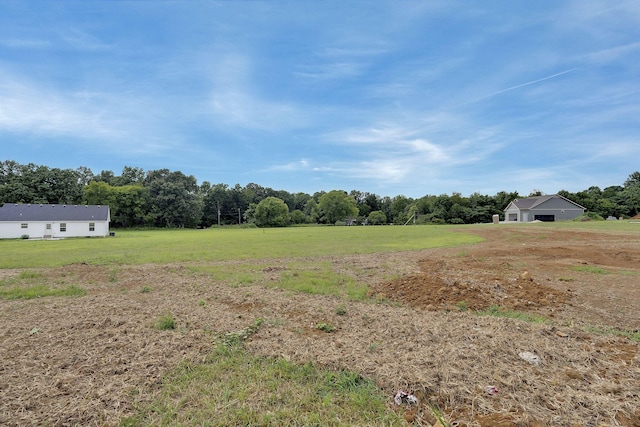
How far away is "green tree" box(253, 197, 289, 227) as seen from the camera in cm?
8394

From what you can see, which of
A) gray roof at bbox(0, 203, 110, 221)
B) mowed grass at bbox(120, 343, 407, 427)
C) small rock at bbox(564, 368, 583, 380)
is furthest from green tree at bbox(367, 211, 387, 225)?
mowed grass at bbox(120, 343, 407, 427)

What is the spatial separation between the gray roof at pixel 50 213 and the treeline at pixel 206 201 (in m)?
18.4

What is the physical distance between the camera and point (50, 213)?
4625 cm

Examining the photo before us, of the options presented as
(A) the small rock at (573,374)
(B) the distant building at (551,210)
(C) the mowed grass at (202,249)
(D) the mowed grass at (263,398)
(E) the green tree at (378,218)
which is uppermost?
(B) the distant building at (551,210)

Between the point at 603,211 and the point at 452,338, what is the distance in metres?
81.0

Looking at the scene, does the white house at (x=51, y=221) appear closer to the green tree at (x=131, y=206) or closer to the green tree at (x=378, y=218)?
the green tree at (x=131, y=206)

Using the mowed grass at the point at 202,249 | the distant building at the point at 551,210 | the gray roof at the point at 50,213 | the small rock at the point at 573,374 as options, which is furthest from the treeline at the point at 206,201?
the small rock at the point at 573,374

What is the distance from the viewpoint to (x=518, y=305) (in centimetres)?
701

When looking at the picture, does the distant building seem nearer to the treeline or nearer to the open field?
the treeline

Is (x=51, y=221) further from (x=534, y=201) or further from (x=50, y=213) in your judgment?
(x=534, y=201)

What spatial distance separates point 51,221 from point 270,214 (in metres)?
46.9

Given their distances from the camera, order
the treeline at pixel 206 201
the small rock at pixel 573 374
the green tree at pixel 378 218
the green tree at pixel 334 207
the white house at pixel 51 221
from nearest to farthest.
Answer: the small rock at pixel 573 374 → the white house at pixel 51 221 → the treeline at pixel 206 201 → the green tree at pixel 334 207 → the green tree at pixel 378 218

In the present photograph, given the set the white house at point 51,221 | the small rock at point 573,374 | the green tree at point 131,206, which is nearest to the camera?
the small rock at point 573,374

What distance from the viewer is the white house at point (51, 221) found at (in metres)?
43.6
